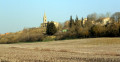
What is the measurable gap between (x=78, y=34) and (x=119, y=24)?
23964mm

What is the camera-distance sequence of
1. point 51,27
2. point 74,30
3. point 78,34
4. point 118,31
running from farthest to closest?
1. point 51,27
2. point 74,30
3. point 78,34
4. point 118,31

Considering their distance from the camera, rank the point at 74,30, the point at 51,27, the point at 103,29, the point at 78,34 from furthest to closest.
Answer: the point at 51,27 < the point at 74,30 < the point at 78,34 < the point at 103,29

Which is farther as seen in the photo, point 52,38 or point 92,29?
point 52,38

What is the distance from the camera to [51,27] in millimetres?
106500

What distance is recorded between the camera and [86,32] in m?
84.2

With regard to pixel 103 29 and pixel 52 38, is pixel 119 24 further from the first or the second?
pixel 52 38

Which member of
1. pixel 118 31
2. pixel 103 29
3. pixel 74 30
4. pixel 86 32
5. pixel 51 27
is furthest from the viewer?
pixel 51 27

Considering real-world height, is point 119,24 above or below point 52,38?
above

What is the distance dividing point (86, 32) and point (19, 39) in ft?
162

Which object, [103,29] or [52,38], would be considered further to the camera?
[52,38]

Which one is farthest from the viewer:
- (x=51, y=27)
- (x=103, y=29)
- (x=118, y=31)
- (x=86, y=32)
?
(x=51, y=27)

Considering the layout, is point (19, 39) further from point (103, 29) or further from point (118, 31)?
point (118, 31)

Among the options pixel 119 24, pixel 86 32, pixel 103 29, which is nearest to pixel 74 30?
pixel 86 32

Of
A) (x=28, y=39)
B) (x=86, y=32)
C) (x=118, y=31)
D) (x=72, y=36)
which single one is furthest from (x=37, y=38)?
(x=118, y=31)
